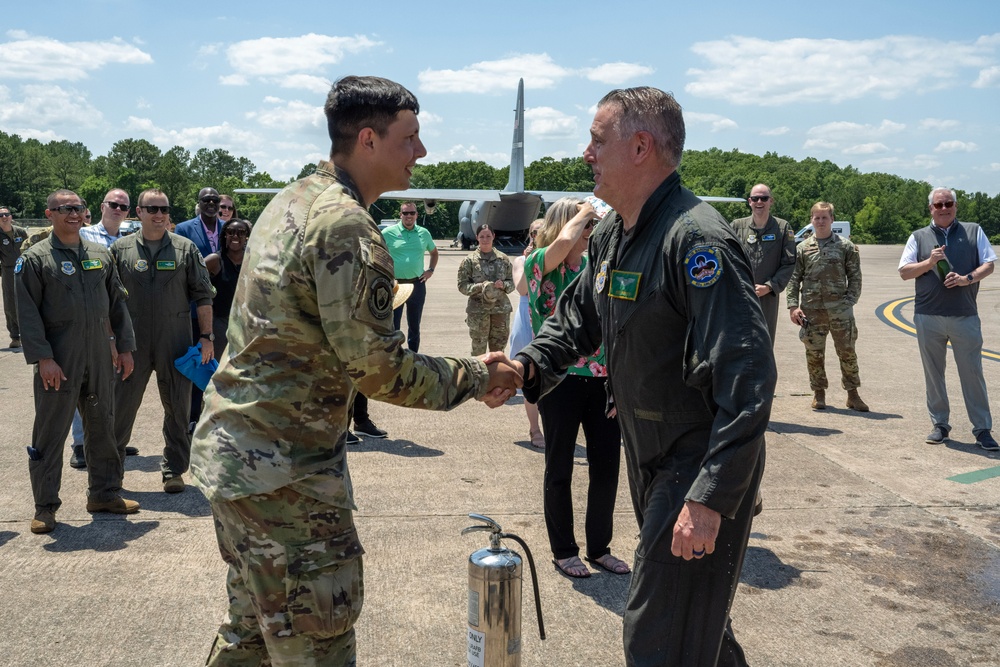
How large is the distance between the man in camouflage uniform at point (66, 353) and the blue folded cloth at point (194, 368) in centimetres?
59

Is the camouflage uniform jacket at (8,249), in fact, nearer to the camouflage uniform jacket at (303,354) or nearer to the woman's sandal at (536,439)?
the woman's sandal at (536,439)

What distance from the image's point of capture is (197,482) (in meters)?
2.80

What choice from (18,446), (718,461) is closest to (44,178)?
(18,446)

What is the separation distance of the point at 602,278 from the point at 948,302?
6.19 m

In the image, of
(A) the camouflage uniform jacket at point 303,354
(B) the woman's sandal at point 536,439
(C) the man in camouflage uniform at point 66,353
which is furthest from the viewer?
(B) the woman's sandal at point 536,439

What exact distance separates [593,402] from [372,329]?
272cm

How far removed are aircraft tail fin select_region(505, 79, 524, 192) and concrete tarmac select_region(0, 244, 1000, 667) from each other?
4298cm

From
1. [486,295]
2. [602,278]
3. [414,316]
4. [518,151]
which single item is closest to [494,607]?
[602,278]

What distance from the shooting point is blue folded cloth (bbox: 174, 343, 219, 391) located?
6.66 meters

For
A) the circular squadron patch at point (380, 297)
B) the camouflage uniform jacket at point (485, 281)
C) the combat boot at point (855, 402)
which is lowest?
the combat boot at point (855, 402)

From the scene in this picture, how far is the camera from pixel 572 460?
16.8 feet

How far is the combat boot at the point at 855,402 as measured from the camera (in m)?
9.42

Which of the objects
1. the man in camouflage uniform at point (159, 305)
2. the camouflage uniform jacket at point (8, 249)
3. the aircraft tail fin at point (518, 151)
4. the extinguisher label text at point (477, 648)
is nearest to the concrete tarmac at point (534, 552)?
the man in camouflage uniform at point (159, 305)

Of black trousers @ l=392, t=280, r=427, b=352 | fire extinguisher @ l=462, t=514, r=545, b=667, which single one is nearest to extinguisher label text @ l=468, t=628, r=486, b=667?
fire extinguisher @ l=462, t=514, r=545, b=667
